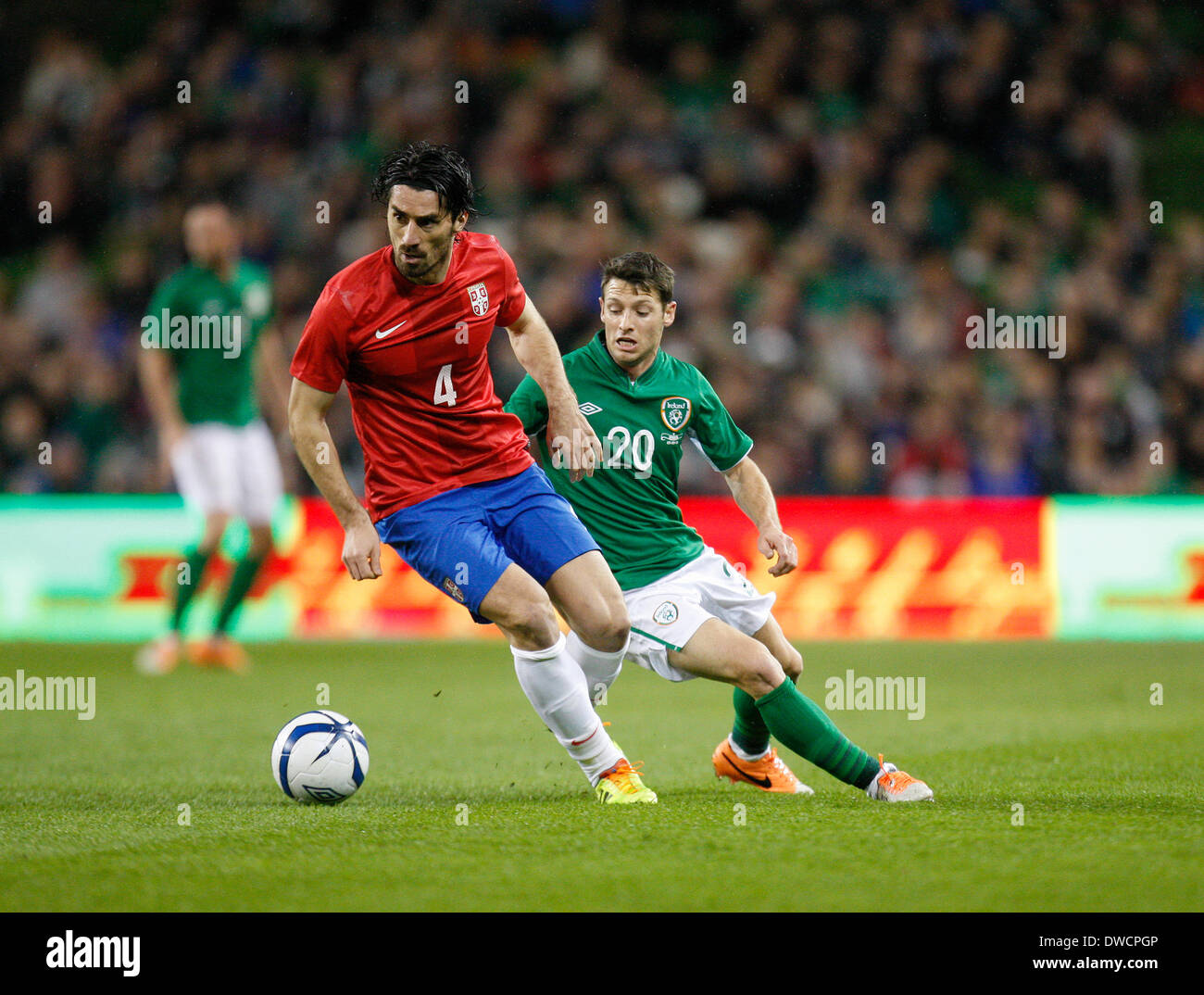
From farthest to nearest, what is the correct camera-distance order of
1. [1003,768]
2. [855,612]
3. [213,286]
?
[855,612], [213,286], [1003,768]

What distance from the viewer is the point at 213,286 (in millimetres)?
9719

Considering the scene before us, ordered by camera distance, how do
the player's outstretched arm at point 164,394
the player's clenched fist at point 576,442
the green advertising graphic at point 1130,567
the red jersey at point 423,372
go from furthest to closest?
the green advertising graphic at point 1130,567 → the player's outstretched arm at point 164,394 → the player's clenched fist at point 576,442 → the red jersey at point 423,372

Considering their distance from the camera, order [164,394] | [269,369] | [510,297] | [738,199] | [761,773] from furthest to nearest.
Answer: [738,199], [269,369], [164,394], [761,773], [510,297]

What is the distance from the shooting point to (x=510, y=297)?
5.30 metres

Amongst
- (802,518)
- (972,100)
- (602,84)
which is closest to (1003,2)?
(972,100)

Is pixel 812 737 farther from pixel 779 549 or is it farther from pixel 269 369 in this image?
pixel 269 369

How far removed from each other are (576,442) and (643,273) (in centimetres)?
70

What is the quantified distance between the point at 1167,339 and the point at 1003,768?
9445 mm

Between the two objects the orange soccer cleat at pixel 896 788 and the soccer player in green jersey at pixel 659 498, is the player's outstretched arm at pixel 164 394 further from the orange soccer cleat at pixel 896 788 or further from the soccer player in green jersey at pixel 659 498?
the orange soccer cleat at pixel 896 788

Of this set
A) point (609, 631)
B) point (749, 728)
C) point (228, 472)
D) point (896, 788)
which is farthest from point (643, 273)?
point (228, 472)

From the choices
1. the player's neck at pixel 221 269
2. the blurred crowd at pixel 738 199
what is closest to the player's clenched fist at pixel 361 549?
Answer: the player's neck at pixel 221 269

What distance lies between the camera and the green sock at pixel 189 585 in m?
9.50

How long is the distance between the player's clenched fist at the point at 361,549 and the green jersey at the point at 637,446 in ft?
2.71
